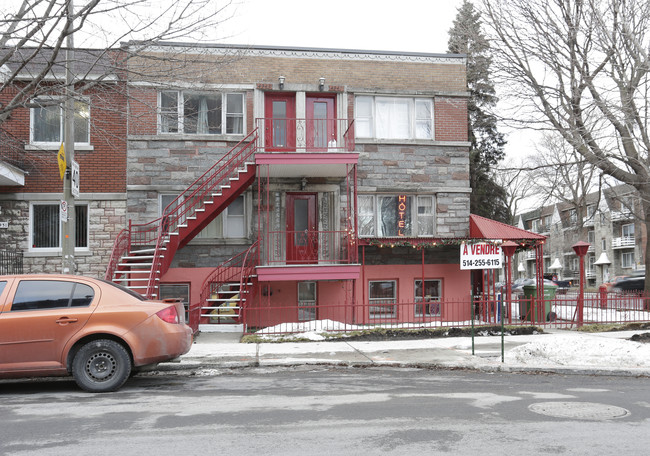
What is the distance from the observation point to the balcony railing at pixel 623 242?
57156mm

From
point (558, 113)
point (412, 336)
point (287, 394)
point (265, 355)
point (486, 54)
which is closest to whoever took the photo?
point (287, 394)

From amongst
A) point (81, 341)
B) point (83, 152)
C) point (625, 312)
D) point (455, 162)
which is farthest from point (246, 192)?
point (625, 312)

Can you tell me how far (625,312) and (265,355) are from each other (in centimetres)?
1021

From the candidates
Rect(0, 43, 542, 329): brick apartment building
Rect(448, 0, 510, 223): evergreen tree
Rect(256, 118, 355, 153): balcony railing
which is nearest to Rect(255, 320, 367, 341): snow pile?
Rect(0, 43, 542, 329): brick apartment building

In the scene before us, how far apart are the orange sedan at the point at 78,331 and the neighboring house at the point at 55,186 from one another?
8786 millimetres

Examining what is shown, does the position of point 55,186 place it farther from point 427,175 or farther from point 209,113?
point 427,175

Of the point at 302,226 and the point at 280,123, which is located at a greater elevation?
the point at 280,123

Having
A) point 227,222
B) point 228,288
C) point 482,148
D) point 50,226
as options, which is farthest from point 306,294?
point 482,148

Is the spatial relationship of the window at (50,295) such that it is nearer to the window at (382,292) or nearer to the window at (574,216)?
the window at (382,292)

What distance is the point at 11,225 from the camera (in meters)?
15.9

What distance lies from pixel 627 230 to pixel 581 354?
183ft

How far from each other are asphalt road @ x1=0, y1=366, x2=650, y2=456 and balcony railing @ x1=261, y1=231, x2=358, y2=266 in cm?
753

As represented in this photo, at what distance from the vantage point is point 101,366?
7.51m

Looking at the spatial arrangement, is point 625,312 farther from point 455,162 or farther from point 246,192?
point 246,192
